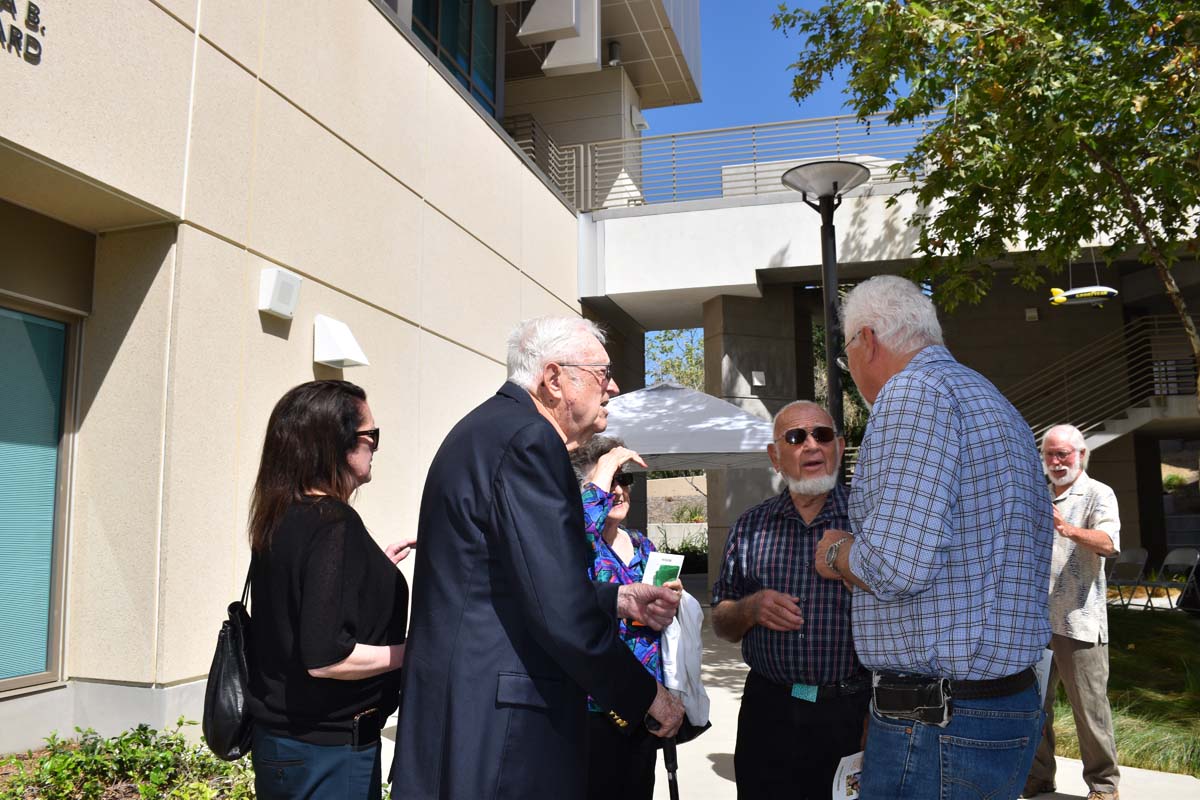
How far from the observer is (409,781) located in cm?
213

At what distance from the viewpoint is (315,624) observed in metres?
2.36

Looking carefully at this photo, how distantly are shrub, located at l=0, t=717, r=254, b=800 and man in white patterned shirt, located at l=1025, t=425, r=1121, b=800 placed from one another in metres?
4.16

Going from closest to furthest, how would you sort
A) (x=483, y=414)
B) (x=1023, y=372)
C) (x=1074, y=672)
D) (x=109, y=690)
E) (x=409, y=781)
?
(x=409, y=781) < (x=483, y=414) < (x=1074, y=672) < (x=109, y=690) < (x=1023, y=372)

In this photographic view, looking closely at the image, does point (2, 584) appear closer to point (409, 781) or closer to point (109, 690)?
point (109, 690)

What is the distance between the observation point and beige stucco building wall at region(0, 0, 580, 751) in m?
5.05

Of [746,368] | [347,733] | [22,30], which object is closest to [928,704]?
[347,733]

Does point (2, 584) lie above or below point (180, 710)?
above

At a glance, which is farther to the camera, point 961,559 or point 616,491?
point 616,491

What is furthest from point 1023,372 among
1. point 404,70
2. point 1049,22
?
point 404,70

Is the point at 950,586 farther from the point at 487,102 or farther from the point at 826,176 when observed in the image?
the point at 487,102

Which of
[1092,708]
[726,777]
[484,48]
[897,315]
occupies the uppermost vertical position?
[484,48]

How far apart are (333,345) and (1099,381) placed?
15.3 metres

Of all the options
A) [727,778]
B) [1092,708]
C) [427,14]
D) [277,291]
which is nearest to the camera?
[1092,708]

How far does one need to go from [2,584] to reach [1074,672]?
19.4 ft
